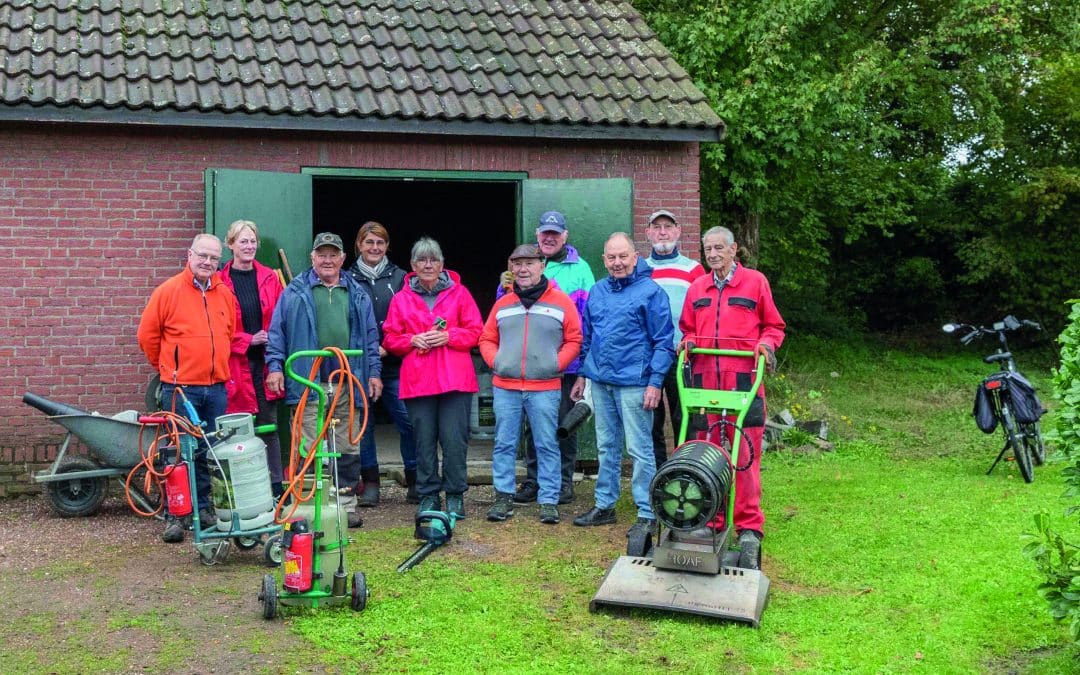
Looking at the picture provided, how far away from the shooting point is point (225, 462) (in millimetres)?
6500

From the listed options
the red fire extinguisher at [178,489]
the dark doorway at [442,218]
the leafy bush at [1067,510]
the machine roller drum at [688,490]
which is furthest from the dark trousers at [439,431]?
the dark doorway at [442,218]

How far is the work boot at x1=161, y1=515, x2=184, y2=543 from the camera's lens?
725cm

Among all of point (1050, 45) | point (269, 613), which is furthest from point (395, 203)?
point (1050, 45)

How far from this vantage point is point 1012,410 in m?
9.66

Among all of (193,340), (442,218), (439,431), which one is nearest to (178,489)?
(193,340)

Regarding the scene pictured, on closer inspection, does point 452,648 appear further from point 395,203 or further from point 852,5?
point 852,5

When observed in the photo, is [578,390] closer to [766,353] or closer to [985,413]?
[766,353]

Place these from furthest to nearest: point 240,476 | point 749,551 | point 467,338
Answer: point 467,338 → point 240,476 → point 749,551

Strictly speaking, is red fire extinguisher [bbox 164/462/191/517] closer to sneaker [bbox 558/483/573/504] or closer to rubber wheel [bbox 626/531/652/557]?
rubber wheel [bbox 626/531/652/557]

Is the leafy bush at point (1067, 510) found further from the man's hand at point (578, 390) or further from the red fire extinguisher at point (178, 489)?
the red fire extinguisher at point (178, 489)

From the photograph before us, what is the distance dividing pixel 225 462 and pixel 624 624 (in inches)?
98.3

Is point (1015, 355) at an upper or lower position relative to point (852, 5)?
lower

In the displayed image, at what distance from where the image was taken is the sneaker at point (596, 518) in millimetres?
7746

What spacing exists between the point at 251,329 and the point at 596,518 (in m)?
2.75
